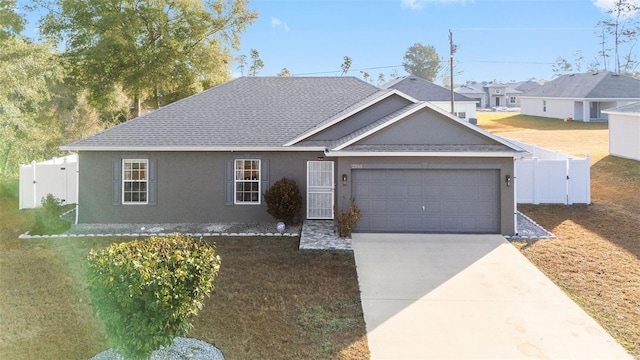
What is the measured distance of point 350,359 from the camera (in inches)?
293

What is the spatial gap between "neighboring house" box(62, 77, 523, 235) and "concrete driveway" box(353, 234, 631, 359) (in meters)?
1.94

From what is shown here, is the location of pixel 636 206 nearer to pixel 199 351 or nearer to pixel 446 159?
pixel 446 159

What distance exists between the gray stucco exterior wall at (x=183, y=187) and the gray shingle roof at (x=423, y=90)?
29146 millimetres

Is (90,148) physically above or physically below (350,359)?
above

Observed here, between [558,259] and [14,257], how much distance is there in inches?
563

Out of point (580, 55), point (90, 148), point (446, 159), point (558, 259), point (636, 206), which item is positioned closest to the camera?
point (558, 259)

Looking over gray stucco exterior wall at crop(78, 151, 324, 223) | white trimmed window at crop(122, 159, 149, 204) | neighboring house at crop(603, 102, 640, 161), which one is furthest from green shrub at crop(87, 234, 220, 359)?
neighboring house at crop(603, 102, 640, 161)

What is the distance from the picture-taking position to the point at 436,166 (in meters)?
15.1

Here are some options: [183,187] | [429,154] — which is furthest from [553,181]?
[183,187]

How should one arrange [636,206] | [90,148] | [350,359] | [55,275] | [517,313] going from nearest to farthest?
[350,359], [517,313], [55,275], [90,148], [636,206]

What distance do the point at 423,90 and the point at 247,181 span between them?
32.1 metres

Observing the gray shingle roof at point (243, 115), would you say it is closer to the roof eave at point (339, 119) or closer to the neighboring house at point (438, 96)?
the roof eave at point (339, 119)

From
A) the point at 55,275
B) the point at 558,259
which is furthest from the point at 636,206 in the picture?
the point at 55,275

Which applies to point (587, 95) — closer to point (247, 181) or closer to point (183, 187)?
point (247, 181)
